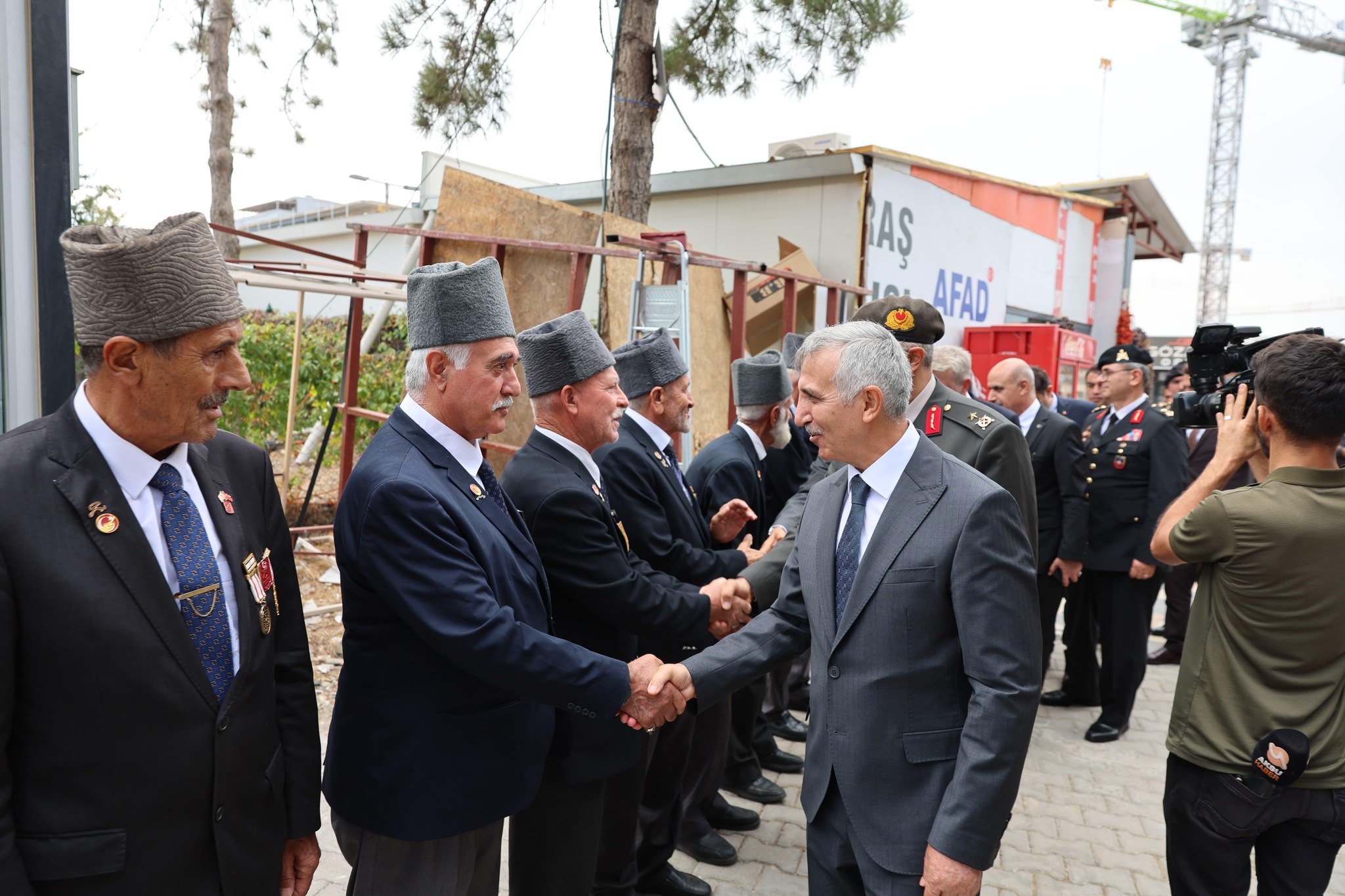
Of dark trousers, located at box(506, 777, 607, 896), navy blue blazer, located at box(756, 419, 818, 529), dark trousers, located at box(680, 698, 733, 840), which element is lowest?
dark trousers, located at box(680, 698, 733, 840)

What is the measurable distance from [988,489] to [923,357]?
1363 millimetres

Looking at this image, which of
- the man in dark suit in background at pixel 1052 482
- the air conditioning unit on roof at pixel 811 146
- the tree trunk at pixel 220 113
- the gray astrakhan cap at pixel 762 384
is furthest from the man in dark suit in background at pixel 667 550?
the tree trunk at pixel 220 113

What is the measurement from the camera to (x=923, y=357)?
3.19 m

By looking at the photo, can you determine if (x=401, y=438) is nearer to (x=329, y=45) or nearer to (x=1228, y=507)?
(x=1228, y=507)

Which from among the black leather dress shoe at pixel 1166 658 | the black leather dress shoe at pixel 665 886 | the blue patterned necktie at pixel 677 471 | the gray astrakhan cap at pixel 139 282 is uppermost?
the gray astrakhan cap at pixel 139 282

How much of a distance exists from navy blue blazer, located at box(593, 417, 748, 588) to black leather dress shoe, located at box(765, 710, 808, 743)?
2145 millimetres

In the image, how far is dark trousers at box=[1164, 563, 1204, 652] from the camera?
6969mm

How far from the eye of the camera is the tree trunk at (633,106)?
748cm

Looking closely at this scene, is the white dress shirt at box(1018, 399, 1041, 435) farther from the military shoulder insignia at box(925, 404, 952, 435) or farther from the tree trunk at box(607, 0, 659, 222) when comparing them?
the tree trunk at box(607, 0, 659, 222)

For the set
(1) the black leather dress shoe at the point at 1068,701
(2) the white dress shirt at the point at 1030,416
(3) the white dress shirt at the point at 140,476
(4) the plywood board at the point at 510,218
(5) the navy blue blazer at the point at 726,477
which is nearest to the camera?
(3) the white dress shirt at the point at 140,476

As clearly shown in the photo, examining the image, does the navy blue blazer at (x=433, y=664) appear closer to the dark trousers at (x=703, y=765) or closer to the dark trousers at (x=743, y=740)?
the dark trousers at (x=703, y=765)

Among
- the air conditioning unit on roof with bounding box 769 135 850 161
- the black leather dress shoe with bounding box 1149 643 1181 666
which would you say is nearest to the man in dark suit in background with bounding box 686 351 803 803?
the black leather dress shoe with bounding box 1149 643 1181 666

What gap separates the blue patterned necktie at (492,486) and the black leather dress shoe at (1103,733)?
4.52 metres

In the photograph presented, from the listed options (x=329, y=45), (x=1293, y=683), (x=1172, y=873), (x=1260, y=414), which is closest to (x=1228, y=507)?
(x=1260, y=414)
